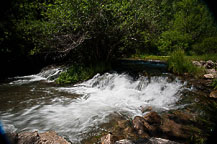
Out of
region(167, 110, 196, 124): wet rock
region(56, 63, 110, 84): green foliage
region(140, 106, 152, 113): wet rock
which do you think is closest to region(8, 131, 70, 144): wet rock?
region(140, 106, 152, 113): wet rock

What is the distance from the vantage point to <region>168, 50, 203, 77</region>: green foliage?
6375 mm

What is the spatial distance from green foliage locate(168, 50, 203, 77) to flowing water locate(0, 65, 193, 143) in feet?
5.63

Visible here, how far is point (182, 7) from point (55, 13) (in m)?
23.6

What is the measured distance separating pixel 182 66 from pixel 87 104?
19.1 feet

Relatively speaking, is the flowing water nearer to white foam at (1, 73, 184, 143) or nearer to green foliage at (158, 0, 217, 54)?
white foam at (1, 73, 184, 143)

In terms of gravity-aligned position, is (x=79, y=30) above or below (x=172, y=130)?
above

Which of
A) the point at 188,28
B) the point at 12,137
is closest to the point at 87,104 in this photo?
the point at 12,137

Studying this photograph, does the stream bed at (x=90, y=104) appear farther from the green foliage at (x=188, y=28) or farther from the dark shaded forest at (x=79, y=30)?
the green foliage at (x=188, y=28)

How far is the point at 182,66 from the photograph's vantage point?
22.0ft

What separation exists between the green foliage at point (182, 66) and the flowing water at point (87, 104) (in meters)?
1.72

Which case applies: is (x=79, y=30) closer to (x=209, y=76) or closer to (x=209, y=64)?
(x=209, y=76)

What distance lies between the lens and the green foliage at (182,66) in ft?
20.9

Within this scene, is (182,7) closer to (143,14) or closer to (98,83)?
(143,14)

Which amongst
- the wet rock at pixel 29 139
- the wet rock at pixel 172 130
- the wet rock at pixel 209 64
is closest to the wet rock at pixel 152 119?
the wet rock at pixel 172 130
